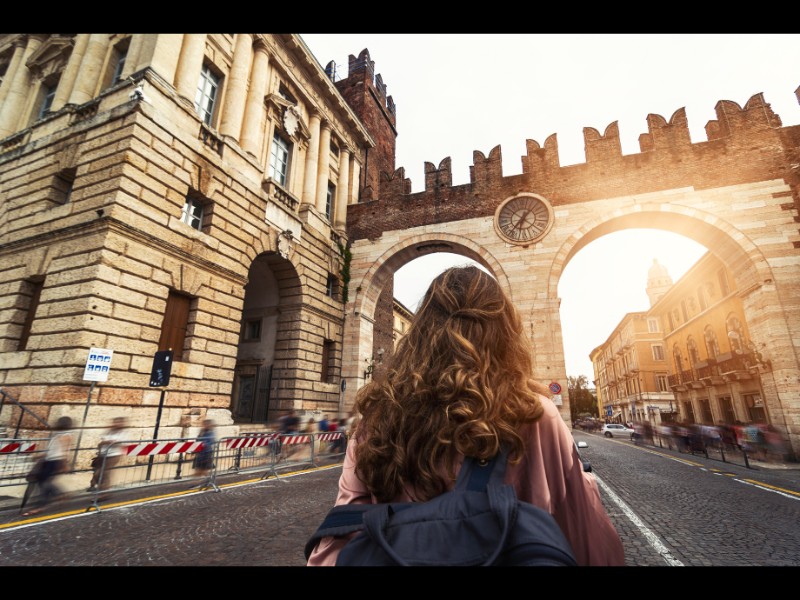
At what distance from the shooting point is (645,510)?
6.29 metres

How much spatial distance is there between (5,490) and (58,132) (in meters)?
9.47

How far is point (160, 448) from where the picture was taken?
24.6ft

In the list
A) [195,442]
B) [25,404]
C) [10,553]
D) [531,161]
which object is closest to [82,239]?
[25,404]

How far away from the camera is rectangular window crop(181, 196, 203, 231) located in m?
11.8

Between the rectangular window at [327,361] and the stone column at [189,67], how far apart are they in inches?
410

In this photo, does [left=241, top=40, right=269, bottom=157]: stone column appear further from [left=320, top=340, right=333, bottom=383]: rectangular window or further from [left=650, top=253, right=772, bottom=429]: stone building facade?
[left=650, top=253, right=772, bottom=429]: stone building facade

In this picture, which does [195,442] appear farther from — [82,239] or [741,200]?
[741,200]

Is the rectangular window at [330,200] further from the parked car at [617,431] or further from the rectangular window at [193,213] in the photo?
the parked car at [617,431]

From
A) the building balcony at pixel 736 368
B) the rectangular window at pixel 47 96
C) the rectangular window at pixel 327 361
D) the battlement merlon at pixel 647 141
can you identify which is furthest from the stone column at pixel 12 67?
A: the building balcony at pixel 736 368

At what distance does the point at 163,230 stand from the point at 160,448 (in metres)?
5.60

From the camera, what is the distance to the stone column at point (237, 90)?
13586 mm

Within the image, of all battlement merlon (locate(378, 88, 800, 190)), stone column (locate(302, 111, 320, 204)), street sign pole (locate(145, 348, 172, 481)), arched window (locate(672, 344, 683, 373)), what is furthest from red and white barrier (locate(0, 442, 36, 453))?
arched window (locate(672, 344, 683, 373))

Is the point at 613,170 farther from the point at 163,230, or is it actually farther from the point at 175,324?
the point at 175,324

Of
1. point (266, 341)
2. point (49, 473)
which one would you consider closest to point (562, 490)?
point (49, 473)
